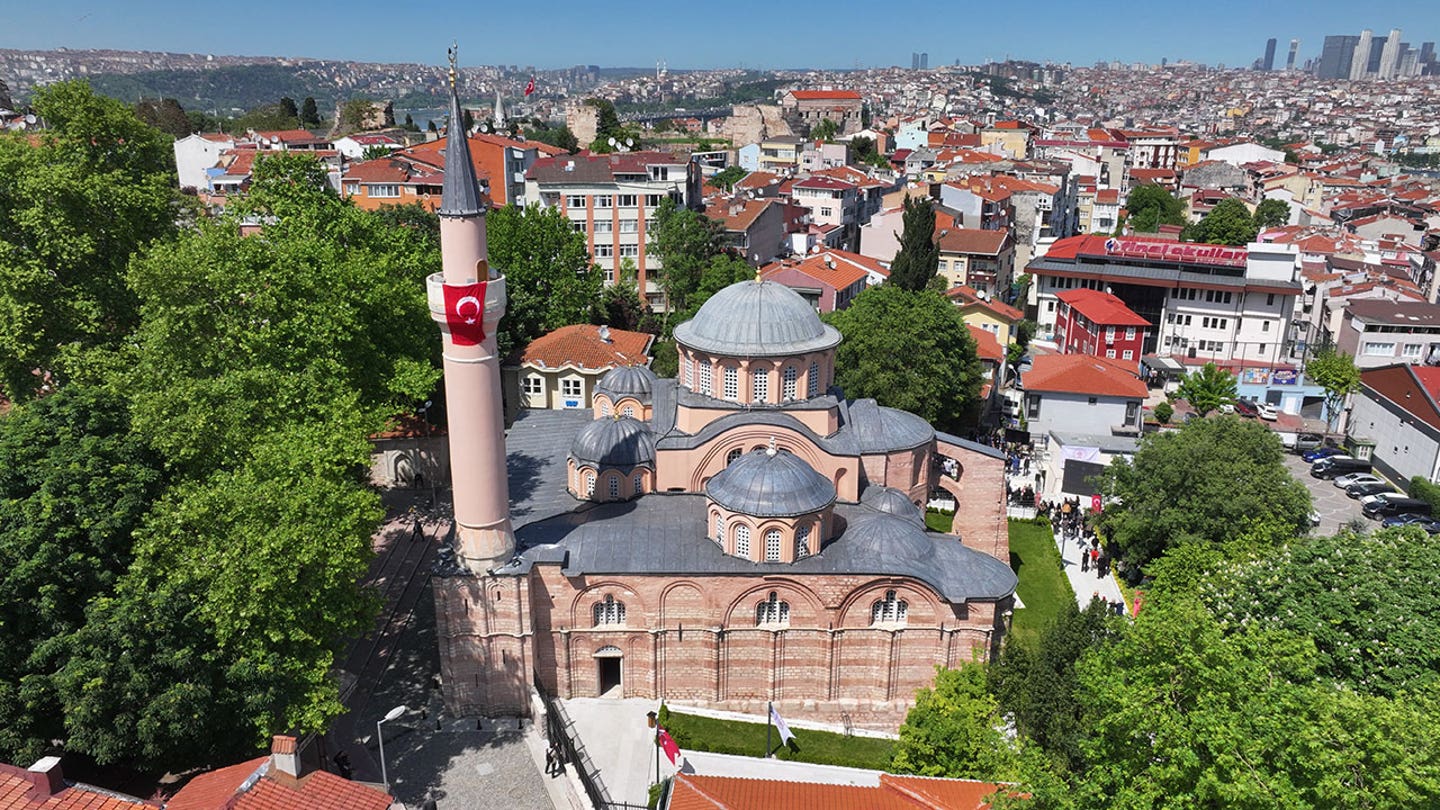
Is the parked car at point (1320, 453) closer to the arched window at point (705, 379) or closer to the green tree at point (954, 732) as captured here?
the green tree at point (954, 732)

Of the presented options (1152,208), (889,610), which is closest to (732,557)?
(889,610)

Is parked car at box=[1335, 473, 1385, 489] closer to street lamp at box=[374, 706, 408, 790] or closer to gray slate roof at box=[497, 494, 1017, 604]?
gray slate roof at box=[497, 494, 1017, 604]

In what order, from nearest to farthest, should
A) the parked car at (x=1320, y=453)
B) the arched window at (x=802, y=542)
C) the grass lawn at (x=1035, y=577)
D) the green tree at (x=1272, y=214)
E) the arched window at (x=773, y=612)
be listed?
the arched window at (x=802, y=542), the arched window at (x=773, y=612), the grass lawn at (x=1035, y=577), the parked car at (x=1320, y=453), the green tree at (x=1272, y=214)

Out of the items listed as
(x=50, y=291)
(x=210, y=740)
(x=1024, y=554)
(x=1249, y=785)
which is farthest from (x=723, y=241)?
(x=1249, y=785)

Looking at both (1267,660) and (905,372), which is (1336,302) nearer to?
(905,372)

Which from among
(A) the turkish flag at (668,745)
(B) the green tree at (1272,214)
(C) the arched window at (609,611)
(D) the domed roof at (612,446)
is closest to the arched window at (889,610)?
(A) the turkish flag at (668,745)

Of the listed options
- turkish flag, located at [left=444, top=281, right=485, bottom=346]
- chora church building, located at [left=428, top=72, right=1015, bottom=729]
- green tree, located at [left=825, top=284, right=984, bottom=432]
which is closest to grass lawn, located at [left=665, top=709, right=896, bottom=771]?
chora church building, located at [left=428, top=72, right=1015, bottom=729]
